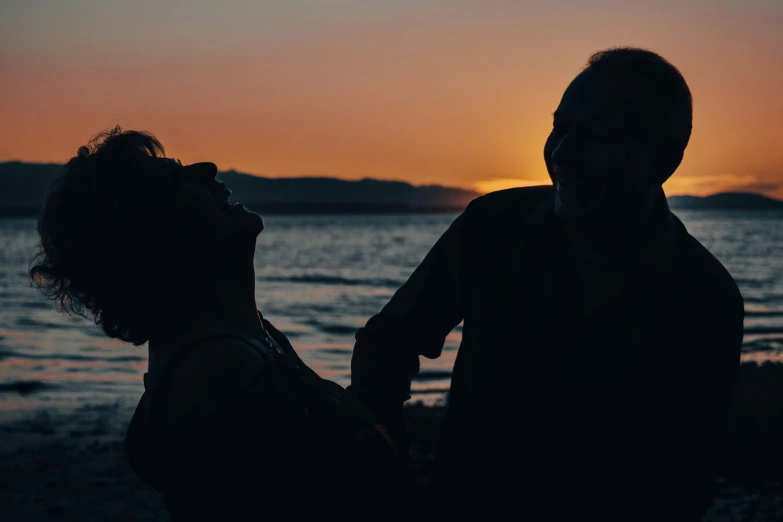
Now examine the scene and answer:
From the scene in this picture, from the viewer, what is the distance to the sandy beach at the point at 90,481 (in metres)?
7.32

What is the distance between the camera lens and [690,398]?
7.16 feet

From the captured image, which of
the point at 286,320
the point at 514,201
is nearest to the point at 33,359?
the point at 286,320

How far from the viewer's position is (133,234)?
2020 mm

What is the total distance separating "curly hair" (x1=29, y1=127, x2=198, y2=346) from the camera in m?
2.01

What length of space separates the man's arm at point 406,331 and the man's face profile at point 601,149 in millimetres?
352

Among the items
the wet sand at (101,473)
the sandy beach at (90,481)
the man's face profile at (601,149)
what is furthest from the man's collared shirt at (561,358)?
the wet sand at (101,473)

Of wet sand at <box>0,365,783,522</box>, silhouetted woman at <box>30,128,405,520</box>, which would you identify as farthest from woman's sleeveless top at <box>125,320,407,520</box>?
wet sand at <box>0,365,783,522</box>

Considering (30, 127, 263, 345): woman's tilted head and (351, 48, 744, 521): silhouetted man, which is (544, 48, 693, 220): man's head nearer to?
(351, 48, 744, 521): silhouetted man

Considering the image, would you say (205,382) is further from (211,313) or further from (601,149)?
(601,149)

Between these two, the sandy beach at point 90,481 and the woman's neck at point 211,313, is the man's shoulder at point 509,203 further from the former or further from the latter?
the sandy beach at point 90,481

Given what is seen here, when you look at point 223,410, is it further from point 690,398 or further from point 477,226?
point 690,398

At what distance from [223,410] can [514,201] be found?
1077mm

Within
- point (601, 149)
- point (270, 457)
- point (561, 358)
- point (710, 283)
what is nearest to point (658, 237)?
point (710, 283)

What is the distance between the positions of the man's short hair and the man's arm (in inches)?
22.3
